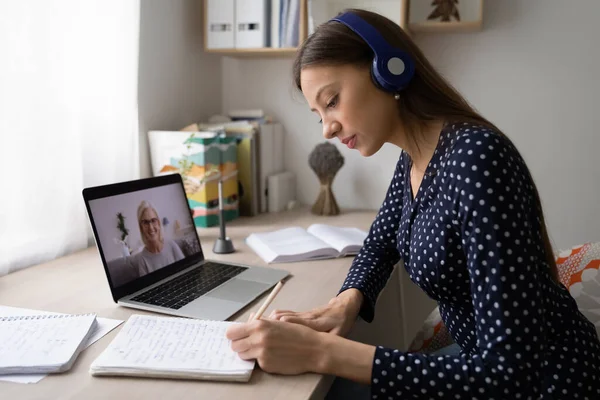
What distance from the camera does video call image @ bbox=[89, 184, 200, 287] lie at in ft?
3.61

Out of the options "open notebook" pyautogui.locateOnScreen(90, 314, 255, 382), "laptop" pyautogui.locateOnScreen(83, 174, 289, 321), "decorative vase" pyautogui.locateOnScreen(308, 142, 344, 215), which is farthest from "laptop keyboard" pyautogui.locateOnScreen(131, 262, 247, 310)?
"decorative vase" pyautogui.locateOnScreen(308, 142, 344, 215)

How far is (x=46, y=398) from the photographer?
2.37ft

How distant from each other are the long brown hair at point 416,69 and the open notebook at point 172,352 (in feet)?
1.59

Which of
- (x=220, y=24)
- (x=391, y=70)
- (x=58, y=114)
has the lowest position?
(x=58, y=114)

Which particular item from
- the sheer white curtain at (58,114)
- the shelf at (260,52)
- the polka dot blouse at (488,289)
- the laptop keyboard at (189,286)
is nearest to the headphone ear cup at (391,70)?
the polka dot blouse at (488,289)

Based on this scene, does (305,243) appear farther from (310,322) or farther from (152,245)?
(310,322)

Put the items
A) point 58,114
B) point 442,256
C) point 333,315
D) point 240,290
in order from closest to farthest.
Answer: point 442,256
point 333,315
point 240,290
point 58,114

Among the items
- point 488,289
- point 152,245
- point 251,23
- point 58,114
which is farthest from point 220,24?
point 488,289

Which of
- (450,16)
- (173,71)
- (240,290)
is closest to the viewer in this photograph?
(240,290)

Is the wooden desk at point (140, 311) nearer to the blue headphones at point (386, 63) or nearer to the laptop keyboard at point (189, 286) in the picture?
the laptop keyboard at point (189, 286)

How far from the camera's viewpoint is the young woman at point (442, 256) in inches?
30.2

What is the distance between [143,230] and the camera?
3.95 ft

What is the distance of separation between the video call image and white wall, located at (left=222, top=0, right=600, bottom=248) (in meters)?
1.08

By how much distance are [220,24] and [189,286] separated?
106cm
